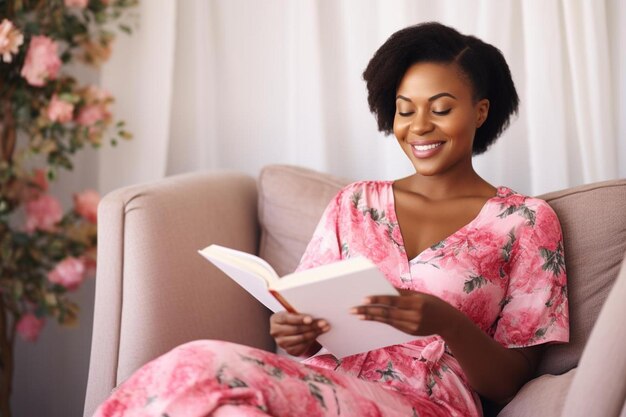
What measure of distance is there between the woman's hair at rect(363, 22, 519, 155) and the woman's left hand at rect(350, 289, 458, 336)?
19.7 inches

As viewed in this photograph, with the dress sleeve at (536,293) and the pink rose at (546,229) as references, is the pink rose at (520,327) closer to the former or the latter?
the dress sleeve at (536,293)

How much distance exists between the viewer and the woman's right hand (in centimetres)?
123

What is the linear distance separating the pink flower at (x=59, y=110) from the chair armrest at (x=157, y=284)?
0.42 meters

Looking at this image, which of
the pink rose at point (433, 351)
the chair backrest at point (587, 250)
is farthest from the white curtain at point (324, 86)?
the pink rose at point (433, 351)

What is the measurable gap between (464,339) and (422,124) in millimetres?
417

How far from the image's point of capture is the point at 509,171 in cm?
204

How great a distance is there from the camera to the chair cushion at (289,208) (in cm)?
185

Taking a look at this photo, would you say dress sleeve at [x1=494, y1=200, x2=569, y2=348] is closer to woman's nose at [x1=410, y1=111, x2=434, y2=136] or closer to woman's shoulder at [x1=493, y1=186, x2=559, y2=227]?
woman's shoulder at [x1=493, y1=186, x2=559, y2=227]

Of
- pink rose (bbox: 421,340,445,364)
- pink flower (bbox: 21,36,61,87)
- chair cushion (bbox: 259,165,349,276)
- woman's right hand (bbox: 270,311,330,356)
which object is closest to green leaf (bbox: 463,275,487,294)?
pink rose (bbox: 421,340,445,364)

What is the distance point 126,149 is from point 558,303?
1.27 meters

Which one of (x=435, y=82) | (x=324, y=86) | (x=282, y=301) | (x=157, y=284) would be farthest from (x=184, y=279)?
(x=324, y=86)

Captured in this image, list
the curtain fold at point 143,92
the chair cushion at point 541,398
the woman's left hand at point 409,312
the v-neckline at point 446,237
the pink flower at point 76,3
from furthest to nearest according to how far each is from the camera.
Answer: the curtain fold at point 143,92, the pink flower at point 76,3, the v-neckline at point 446,237, the chair cushion at point 541,398, the woman's left hand at point 409,312

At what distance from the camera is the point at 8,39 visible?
193cm

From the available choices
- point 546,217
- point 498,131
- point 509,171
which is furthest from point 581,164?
point 546,217
